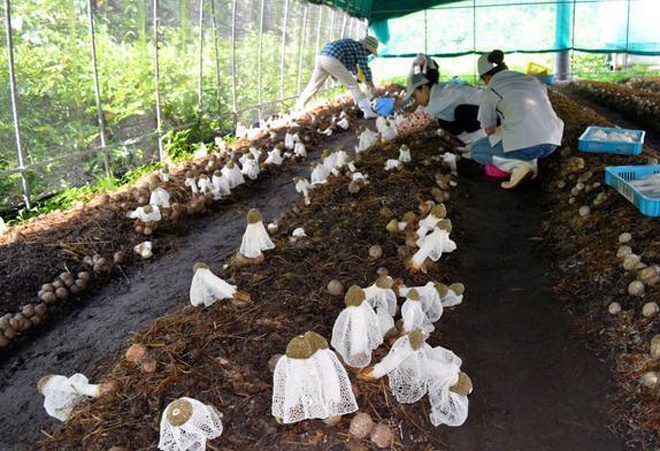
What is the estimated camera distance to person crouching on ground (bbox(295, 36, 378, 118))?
31.4 ft

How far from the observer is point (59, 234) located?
4.47 m

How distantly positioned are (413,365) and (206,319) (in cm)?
112

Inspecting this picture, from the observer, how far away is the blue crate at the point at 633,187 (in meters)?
3.30

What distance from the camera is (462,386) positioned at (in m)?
1.94

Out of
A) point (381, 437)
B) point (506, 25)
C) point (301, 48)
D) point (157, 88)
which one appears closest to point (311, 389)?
point (381, 437)

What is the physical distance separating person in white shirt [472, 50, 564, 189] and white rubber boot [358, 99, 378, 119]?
415cm

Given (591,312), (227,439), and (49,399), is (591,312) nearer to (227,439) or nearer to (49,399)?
(227,439)

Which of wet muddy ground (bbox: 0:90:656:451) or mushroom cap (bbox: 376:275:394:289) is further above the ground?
mushroom cap (bbox: 376:275:394:289)

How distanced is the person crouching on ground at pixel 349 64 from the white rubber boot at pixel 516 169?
14.8 feet

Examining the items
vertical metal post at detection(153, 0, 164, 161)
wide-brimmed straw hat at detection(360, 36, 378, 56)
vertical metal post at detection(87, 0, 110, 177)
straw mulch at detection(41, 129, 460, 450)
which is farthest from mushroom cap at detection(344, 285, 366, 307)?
wide-brimmed straw hat at detection(360, 36, 378, 56)

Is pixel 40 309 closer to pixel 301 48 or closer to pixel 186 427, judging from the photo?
pixel 186 427

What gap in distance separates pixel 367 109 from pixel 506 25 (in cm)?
952

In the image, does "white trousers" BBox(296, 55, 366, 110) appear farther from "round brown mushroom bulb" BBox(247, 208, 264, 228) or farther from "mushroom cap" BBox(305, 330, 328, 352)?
"mushroom cap" BBox(305, 330, 328, 352)

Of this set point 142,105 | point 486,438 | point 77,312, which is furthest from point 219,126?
point 486,438
